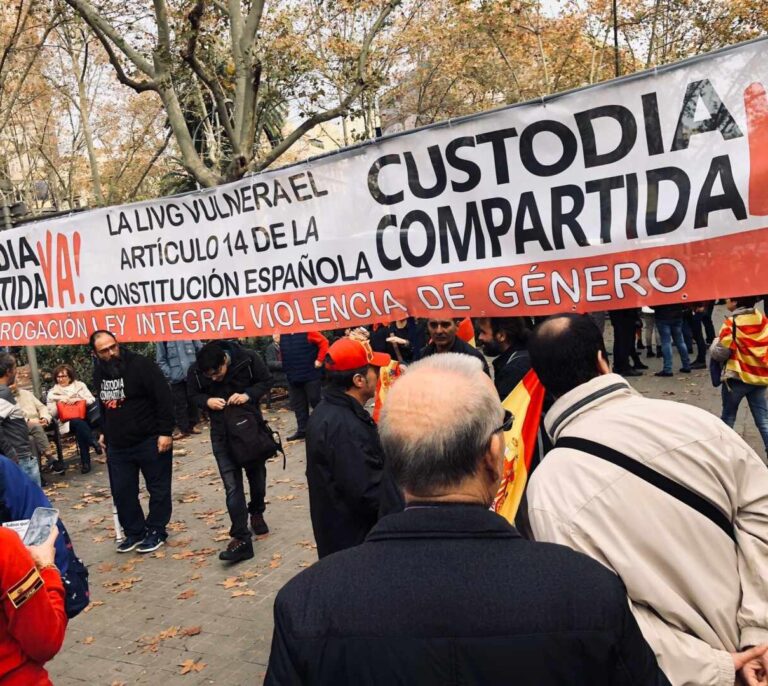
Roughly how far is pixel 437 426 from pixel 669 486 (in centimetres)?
75

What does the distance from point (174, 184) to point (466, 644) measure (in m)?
24.6

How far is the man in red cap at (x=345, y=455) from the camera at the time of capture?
11.2 feet

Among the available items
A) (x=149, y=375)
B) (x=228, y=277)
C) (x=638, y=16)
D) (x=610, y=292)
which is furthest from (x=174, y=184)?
(x=610, y=292)

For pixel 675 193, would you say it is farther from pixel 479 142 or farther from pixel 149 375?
pixel 149 375

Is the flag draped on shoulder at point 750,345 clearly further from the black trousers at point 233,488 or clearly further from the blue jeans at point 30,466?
the blue jeans at point 30,466

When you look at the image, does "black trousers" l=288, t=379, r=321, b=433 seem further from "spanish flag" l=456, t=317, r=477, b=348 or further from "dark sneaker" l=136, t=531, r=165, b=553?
"spanish flag" l=456, t=317, r=477, b=348

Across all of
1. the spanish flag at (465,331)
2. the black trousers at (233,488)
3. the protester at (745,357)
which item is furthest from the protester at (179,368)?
the protester at (745,357)

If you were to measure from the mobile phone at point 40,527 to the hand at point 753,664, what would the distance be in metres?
2.08

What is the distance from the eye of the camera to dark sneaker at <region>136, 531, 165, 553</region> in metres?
6.57

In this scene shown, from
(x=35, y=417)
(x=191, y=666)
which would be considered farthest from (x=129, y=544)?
(x=35, y=417)

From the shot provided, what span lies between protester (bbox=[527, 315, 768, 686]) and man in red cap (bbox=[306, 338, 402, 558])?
57.2 inches

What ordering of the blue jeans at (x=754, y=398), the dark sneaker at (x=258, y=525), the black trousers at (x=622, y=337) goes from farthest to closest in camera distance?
the black trousers at (x=622, y=337) < the blue jeans at (x=754, y=398) < the dark sneaker at (x=258, y=525)

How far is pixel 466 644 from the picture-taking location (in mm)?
1299

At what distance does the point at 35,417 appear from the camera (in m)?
8.93
